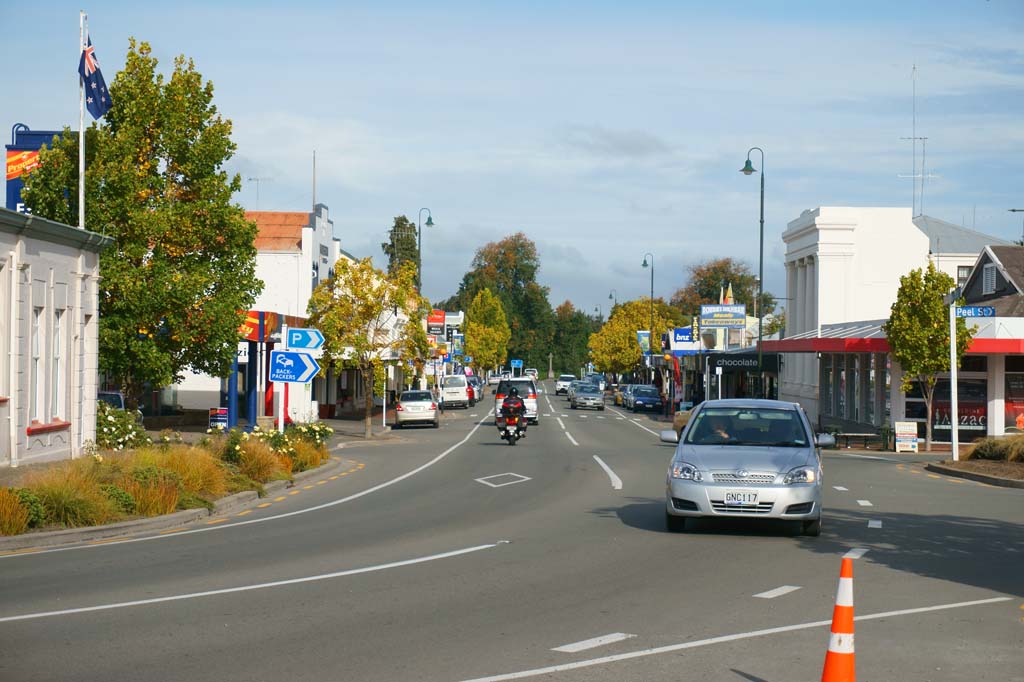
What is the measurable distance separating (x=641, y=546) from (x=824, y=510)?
5.72 meters

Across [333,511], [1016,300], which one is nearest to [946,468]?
[333,511]

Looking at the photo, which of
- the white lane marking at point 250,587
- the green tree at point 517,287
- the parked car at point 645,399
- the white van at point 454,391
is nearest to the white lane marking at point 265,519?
the white lane marking at point 250,587

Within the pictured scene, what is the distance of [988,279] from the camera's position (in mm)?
53844

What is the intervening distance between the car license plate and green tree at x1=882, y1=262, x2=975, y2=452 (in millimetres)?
25152

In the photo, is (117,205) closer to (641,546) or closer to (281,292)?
(641,546)

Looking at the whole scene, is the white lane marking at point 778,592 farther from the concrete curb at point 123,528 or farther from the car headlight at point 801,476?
the concrete curb at point 123,528

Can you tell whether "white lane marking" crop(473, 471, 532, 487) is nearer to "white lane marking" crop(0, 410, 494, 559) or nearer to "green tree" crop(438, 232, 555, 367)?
"white lane marking" crop(0, 410, 494, 559)

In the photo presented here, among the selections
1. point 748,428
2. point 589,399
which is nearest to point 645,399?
point 589,399

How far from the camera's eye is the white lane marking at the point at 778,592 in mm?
9984

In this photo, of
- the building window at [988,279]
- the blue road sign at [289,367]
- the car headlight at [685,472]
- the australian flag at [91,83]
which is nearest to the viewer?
the car headlight at [685,472]

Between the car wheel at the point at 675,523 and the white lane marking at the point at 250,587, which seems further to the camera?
the car wheel at the point at 675,523

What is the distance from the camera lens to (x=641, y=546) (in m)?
13.0

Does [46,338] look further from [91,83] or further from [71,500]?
[71,500]

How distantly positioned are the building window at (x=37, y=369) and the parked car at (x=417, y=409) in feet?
83.1
